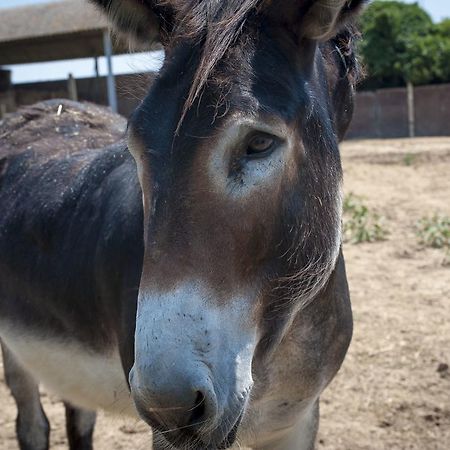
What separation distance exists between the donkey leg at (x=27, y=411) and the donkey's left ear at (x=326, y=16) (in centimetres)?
268

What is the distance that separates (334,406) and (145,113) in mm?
2749

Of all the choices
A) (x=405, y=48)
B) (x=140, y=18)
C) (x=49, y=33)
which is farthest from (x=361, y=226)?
(x=405, y=48)

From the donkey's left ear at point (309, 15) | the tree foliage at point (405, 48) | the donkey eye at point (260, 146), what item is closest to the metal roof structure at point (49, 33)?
the tree foliage at point (405, 48)

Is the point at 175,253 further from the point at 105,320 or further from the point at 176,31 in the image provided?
the point at 105,320

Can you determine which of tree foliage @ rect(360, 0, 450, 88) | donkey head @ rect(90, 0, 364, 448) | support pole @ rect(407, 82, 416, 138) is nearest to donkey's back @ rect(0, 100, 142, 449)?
donkey head @ rect(90, 0, 364, 448)

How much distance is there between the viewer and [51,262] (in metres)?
3.15

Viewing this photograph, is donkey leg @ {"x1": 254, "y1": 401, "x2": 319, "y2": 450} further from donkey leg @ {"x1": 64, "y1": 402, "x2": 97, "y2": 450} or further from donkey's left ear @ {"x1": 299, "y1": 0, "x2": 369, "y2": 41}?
donkey's left ear @ {"x1": 299, "y1": 0, "x2": 369, "y2": 41}

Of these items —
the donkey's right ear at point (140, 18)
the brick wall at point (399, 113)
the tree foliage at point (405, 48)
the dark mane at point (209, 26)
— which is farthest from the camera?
the tree foliage at point (405, 48)

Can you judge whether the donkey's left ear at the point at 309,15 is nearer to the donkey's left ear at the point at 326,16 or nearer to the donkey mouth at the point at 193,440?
the donkey's left ear at the point at 326,16

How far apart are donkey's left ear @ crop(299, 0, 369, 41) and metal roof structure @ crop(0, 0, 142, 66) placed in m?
13.4

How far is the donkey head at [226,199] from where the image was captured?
153 centimetres

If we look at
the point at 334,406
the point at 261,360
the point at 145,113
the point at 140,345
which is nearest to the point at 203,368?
the point at 140,345

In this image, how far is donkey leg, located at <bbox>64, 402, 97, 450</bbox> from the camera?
3.69 m

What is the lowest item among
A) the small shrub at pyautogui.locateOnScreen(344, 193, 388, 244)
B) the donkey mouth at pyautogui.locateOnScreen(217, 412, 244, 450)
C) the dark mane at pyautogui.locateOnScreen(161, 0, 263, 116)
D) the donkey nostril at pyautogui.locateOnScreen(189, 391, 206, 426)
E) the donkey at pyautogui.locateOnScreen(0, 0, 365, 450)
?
the small shrub at pyautogui.locateOnScreen(344, 193, 388, 244)
